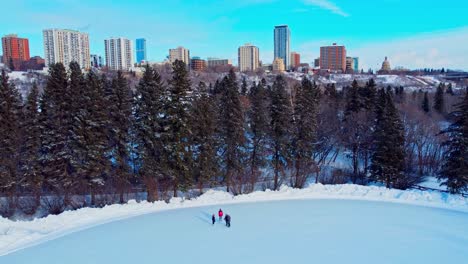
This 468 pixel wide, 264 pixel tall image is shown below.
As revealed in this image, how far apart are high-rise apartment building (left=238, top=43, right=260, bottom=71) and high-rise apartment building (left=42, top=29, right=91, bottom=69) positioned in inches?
2640

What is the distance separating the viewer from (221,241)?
11.7 metres

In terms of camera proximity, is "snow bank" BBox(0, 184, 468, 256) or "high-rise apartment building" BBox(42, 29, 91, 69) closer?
"snow bank" BBox(0, 184, 468, 256)

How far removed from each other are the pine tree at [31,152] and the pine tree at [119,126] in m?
4.27

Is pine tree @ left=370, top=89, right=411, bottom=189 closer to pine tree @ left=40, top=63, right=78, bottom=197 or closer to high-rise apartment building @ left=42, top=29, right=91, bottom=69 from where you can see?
pine tree @ left=40, top=63, right=78, bottom=197

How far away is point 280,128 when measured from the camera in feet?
75.5

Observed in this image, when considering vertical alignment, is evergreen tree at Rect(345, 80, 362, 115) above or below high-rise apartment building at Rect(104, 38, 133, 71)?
below

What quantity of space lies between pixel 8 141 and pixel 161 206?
35.5ft

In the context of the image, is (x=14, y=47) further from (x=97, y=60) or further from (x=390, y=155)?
(x=390, y=155)

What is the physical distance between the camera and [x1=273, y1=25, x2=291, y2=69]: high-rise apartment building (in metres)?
182

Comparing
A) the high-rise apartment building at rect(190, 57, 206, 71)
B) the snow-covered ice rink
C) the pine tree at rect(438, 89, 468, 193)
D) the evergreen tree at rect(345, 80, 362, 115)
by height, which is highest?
the high-rise apartment building at rect(190, 57, 206, 71)

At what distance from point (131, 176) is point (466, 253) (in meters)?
17.8

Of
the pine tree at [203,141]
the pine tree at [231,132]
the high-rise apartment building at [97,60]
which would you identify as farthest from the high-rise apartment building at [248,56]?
the pine tree at [203,141]

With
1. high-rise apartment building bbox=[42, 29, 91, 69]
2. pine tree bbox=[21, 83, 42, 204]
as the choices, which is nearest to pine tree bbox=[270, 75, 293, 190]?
pine tree bbox=[21, 83, 42, 204]

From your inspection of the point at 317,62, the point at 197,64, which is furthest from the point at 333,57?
the point at 197,64
